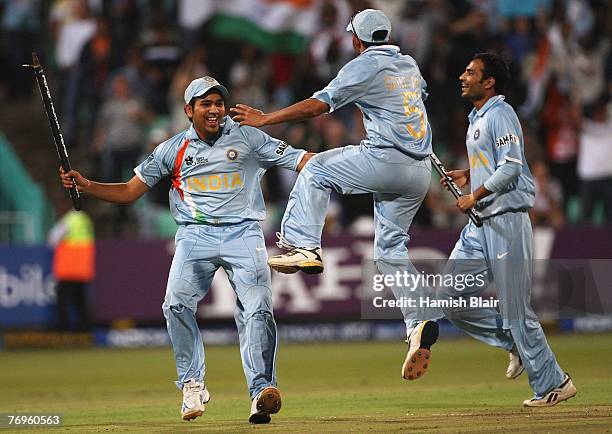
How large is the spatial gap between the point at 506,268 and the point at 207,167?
7.79ft

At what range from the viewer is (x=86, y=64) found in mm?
20562

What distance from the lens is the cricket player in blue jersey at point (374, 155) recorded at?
9672 millimetres

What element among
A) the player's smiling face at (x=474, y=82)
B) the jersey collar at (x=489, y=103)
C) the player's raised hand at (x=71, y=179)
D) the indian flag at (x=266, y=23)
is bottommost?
the player's raised hand at (x=71, y=179)

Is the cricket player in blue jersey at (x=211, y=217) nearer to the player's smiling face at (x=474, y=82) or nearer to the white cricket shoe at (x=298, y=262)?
the white cricket shoe at (x=298, y=262)

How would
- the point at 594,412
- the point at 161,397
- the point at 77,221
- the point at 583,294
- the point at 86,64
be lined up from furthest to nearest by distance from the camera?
1. the point at 86,64
2. the point at 77,221
3. the point at 583,294
4. the point at 161,397
5. the point at 594,412

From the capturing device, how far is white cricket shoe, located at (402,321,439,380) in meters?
9.79

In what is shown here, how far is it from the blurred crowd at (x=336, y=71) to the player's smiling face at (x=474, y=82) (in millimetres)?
8072

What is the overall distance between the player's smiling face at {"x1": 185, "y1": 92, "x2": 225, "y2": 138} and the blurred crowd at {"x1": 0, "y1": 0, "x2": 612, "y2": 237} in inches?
321

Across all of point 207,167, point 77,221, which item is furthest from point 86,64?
point 207,167

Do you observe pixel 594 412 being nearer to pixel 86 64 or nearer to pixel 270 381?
pixel 270 381

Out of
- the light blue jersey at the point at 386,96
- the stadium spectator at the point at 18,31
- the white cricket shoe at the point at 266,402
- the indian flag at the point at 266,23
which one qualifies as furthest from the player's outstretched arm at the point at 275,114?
the stadium spectator at the point at 18,31

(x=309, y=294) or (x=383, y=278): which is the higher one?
(x=383, y=278)

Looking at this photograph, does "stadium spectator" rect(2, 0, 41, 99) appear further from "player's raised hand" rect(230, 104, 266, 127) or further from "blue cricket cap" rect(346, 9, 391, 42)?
"player's raised hand" rect(230, 104, 266, 127)

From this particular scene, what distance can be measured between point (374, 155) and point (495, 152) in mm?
922
